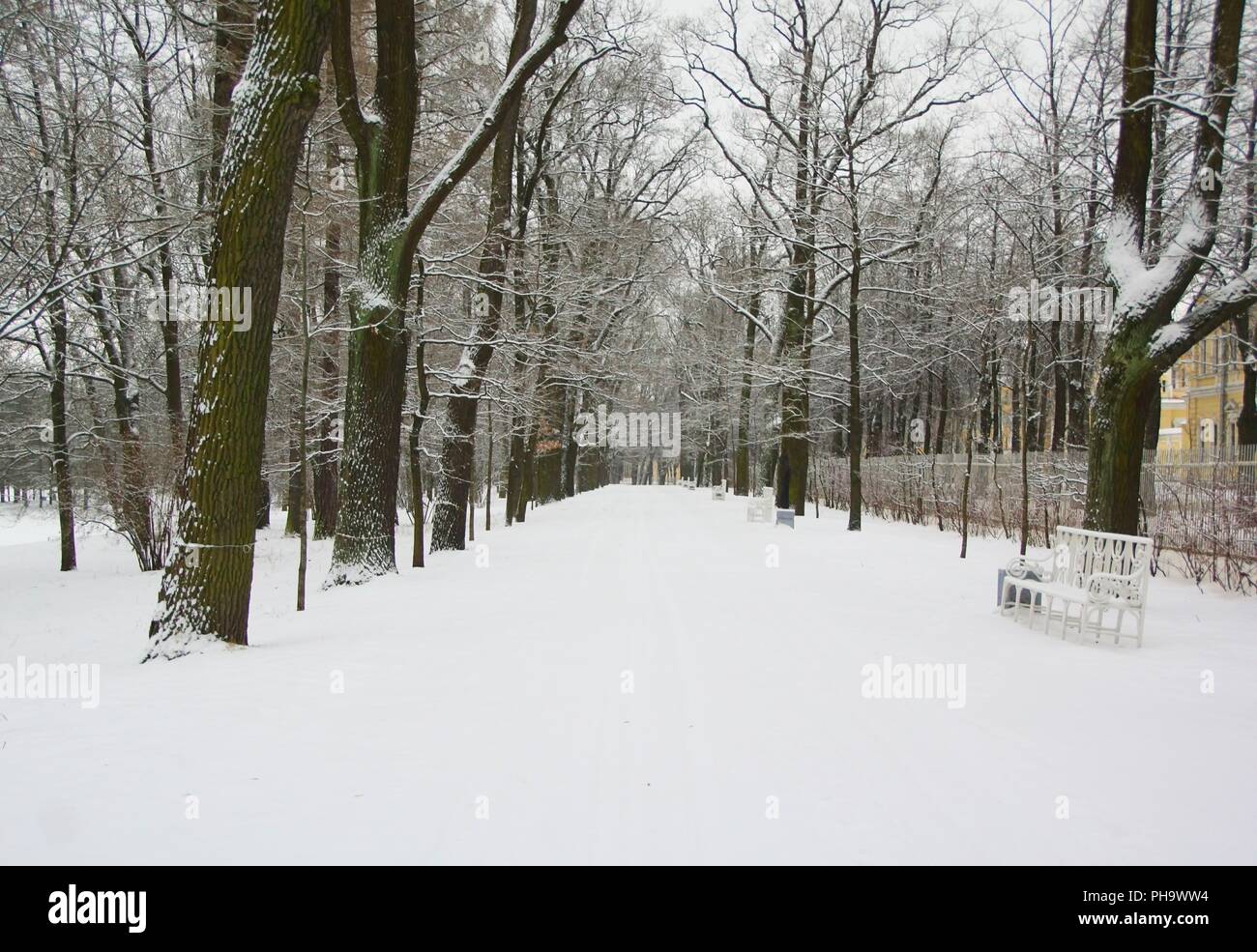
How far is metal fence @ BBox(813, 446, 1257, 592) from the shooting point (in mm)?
11172

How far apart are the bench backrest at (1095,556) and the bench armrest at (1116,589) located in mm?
50

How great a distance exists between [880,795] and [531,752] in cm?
182

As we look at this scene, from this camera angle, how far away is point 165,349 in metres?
18.4

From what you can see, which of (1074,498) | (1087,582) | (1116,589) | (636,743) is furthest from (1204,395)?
(636,743)

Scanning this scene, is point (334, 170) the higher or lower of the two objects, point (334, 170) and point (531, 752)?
the higher

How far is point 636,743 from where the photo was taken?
444cm

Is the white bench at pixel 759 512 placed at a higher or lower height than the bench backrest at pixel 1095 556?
lower

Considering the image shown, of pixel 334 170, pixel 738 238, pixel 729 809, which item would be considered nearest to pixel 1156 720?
pixel 729 809

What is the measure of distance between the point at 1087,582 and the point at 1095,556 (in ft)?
1.32

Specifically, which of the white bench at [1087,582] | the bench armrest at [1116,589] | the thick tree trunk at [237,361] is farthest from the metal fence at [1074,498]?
the thick tree trunk at [237,361]

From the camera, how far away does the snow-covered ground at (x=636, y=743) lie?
129 inches

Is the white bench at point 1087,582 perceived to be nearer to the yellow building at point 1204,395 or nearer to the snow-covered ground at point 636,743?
the snow-covered ground at point 636,743
